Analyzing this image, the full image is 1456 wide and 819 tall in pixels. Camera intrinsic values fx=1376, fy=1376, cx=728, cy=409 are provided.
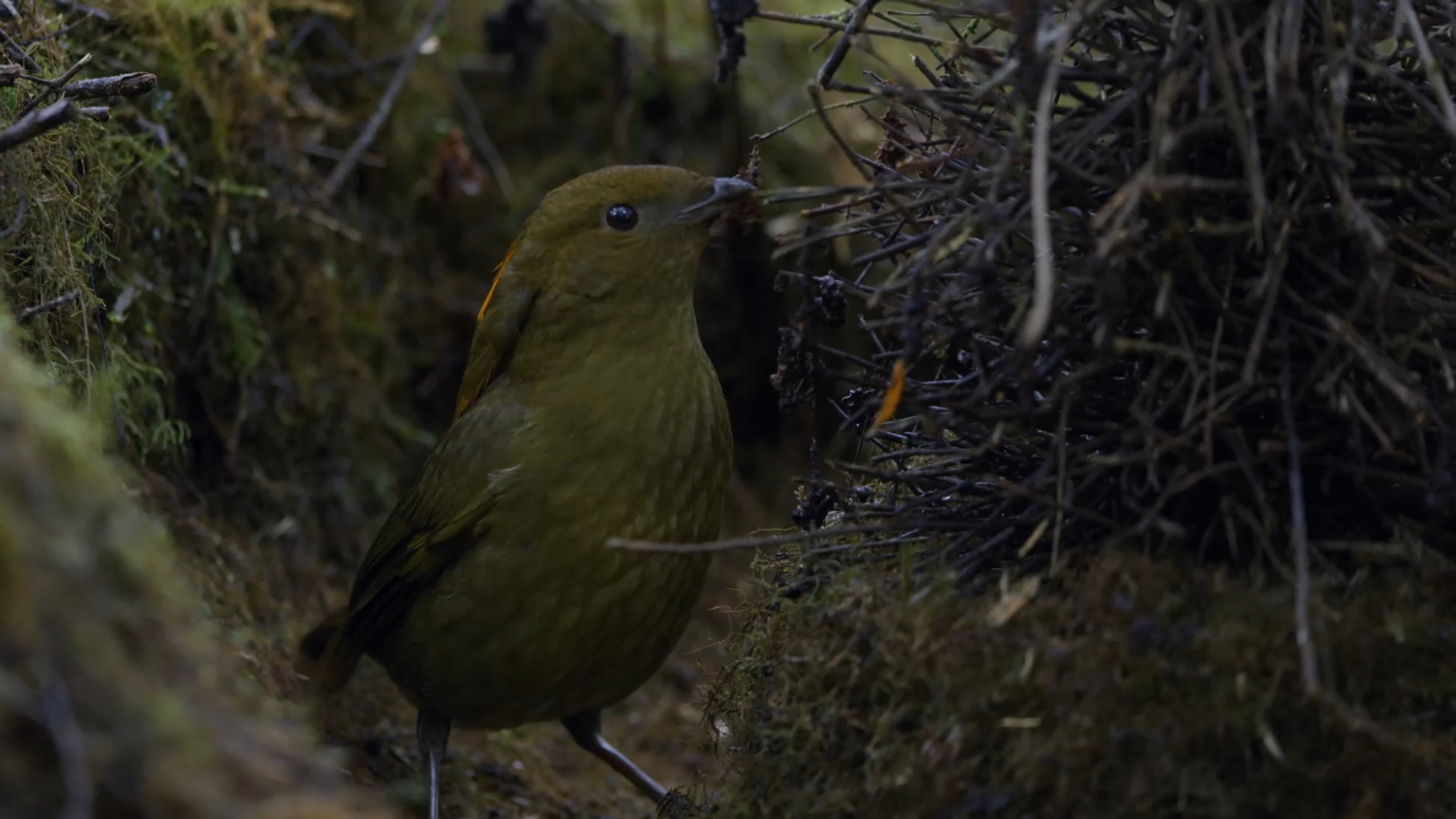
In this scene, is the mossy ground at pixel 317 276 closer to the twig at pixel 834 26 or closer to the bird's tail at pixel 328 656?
the bird's tail at pixel 328 656

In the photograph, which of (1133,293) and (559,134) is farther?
(559,134)

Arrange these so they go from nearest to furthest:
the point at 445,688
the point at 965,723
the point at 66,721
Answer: the point at 66,721 → the point at 965,723 → the point at 445,688

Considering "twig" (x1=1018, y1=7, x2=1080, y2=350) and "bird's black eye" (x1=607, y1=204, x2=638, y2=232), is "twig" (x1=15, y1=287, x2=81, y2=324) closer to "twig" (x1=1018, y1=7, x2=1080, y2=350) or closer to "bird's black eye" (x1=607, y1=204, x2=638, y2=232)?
"bird's black eye" (x1=607, y1=204, x2=638, y2=232)

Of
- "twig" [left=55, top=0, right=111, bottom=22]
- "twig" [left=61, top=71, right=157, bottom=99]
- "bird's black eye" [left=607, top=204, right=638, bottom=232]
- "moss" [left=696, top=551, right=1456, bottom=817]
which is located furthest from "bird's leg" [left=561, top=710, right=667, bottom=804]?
"twig" [left=55, top=0, right=111, bottom=22]

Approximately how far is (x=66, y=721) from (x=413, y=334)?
12.6 ft

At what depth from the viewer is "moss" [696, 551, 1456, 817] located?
2039 mm

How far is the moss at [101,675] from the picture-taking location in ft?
5.27

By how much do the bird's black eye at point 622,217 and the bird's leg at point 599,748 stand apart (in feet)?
4.70

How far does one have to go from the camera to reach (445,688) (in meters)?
3.66

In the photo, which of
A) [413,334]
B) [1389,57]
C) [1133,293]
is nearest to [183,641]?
[1133,293]

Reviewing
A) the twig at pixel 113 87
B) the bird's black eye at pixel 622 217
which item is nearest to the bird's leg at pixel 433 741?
the bird's black eye at pixel 622 217

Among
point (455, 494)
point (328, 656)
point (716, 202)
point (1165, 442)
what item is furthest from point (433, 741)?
point (1165, 442)

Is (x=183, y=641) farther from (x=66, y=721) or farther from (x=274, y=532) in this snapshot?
(x=274, y=532)

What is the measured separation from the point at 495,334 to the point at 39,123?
1560mm
